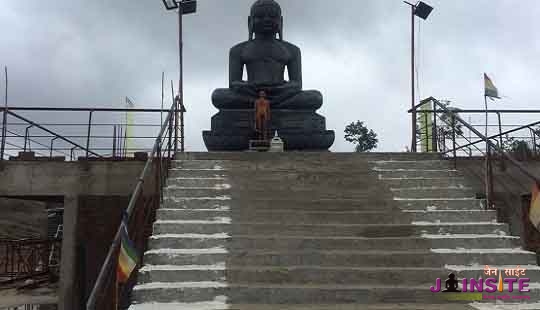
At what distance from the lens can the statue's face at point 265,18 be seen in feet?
40.7

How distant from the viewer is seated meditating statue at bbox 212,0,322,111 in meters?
11.5

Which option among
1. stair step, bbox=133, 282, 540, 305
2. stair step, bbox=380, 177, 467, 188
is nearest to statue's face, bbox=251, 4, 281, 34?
stair step, bbox=380, 177, 467, 188

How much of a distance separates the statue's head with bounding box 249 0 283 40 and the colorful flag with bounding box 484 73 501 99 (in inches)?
243

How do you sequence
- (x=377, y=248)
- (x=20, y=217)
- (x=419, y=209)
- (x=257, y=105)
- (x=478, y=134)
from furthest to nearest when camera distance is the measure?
(x=20, y=217) < (x=257, y=105) < (x=478, y=134) < (x=419, y=209) < (x=377, y=248)

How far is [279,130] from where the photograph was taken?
11141 mm

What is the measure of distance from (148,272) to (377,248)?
2.31 m

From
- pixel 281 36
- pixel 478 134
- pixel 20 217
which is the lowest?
pixel 20 217

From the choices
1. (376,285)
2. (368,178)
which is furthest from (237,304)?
(368,178)

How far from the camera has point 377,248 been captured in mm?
4984

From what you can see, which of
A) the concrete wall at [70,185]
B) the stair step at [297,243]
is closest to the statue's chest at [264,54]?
the concrete wall at [70,185]

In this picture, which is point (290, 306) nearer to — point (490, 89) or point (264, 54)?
point (264, 54)

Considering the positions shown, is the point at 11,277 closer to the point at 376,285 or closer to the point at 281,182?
the point at 281,182

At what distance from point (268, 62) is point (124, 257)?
30.5ft

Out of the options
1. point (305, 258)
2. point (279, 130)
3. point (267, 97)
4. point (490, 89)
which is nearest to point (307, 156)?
point (305, 258)
